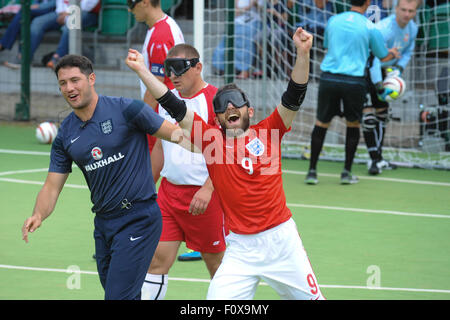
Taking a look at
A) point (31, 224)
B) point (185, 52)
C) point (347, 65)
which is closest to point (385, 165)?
point (347, 65)

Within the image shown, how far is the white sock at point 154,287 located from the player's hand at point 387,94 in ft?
20.2

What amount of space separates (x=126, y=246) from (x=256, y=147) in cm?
99

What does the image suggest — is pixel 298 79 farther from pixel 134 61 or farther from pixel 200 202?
pixel 200 202

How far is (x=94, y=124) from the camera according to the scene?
4.98m

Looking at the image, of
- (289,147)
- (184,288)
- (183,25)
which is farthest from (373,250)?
(183,25)

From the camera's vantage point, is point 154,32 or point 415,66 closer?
point 154,32

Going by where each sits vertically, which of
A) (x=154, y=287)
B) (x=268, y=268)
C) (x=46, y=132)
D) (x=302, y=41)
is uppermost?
(x=302, y=41)

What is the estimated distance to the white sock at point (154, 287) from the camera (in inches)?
224

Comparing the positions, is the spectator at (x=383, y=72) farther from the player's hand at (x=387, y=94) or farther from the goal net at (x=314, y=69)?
the goal net at (x=314, y=69)

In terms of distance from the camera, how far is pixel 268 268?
15.7ft

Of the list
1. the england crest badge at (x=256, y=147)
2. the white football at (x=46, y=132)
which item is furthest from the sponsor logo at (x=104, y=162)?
the white football at (x=46, y=132)
